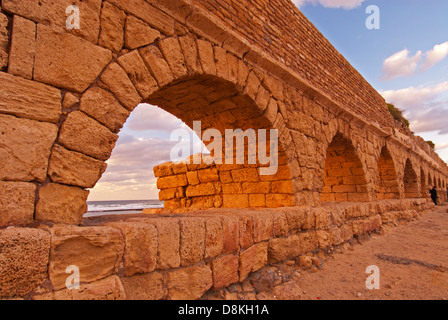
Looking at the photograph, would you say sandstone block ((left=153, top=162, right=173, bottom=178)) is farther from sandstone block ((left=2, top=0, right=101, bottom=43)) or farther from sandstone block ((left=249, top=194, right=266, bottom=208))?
sandstone block ((left=2, top=0, right=101, bottom=43))

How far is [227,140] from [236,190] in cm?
91

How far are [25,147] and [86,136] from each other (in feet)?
1.25

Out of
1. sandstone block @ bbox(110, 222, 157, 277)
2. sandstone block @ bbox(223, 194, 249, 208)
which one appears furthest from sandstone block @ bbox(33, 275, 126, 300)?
sandstone block @ bbox(223, 194, 249, 208)

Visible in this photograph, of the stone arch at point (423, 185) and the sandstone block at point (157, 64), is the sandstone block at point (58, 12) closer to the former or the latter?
the sandstone block at point (157, 64)

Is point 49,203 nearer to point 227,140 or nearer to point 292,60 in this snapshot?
point 227,140

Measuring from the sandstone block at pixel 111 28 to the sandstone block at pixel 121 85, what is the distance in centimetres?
18

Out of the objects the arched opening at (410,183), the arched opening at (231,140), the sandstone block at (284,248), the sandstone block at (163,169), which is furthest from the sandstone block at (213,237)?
the arched opening at (410,183)

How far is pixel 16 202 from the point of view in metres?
1.58

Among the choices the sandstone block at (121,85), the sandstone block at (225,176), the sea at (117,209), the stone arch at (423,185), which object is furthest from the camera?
the sea at (117,209)

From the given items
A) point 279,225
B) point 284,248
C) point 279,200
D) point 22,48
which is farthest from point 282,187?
point 22,48

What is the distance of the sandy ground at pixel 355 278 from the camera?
2.57 meters

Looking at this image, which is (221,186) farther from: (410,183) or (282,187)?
(410,183)

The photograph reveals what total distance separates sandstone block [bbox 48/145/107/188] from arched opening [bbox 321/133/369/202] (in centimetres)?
547

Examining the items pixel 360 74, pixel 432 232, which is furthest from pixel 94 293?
pixel 360 74
